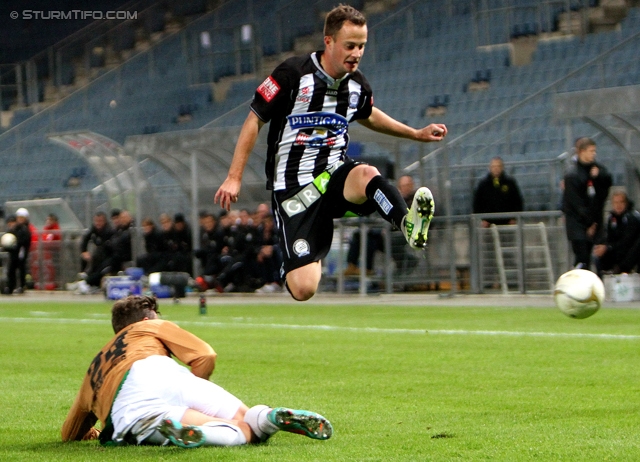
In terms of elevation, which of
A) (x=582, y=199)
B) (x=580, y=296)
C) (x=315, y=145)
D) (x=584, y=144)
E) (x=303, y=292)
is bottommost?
(x=580, y=296)

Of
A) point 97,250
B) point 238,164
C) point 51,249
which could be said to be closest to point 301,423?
point 238,164

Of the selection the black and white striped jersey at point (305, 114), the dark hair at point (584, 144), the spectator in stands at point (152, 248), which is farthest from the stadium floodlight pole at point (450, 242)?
the black and white striped jersey at point (305, 114)

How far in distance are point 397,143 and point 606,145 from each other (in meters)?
3.61

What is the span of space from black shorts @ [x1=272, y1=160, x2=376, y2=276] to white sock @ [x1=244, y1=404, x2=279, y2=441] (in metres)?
1.94

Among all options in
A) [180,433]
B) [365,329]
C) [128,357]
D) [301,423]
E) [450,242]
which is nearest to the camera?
[180,433]

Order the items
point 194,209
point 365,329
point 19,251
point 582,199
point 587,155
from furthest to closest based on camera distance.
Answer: point 19,251 → point 194,209 → point 582,199 → point 587,155 → point 365,329

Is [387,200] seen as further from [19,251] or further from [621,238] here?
[19,251]

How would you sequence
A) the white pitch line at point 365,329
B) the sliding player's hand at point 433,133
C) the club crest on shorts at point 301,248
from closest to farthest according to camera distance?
1. the club crest on shorts at point 301,248
2. the sliding player's hand at point 433,133
3. the white pitch line at point 365,329

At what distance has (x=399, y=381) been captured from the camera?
7.97m

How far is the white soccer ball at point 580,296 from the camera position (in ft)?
28.4

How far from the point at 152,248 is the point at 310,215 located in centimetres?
1464

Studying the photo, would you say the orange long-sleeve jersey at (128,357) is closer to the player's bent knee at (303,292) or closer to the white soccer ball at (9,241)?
the player's bent knee at (303,292)

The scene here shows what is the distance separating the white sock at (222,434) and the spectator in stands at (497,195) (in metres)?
12.7

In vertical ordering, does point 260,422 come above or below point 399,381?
above
